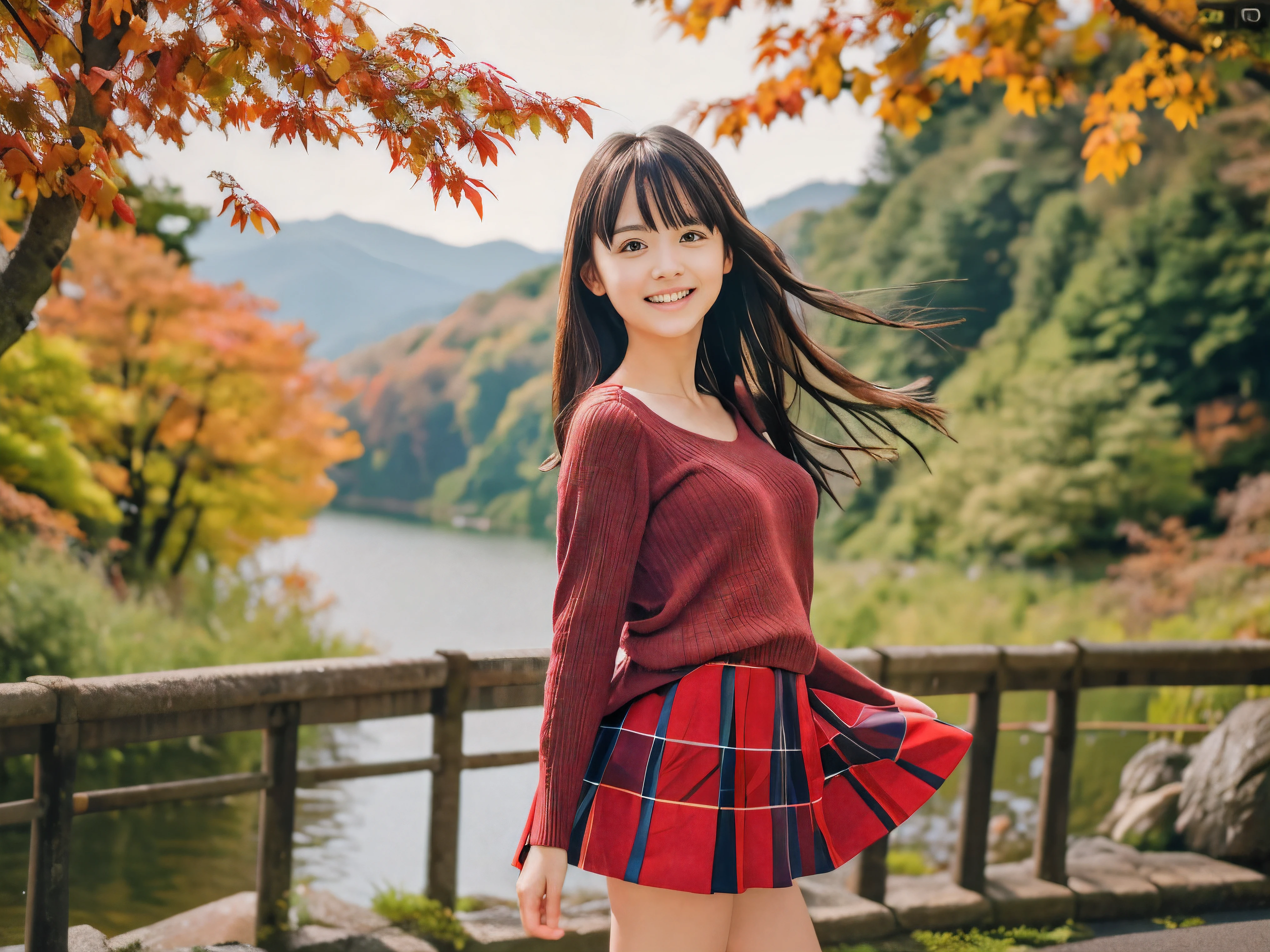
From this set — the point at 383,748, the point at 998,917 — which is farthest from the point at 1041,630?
the point at 998,917

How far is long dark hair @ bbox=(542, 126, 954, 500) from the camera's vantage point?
1658 mm

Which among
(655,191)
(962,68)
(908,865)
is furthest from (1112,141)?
(908,865)

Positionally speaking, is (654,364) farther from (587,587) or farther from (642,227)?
(587,587)

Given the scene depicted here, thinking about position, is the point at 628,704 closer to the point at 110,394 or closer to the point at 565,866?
the point at 565,866

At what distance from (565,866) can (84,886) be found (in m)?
4.62

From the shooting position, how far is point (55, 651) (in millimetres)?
6004

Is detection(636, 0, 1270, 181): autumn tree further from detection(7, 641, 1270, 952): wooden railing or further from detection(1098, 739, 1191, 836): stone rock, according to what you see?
detection(1098, 739, 1191, 836): stone rock

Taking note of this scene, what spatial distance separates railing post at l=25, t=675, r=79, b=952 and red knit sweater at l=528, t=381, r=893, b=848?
1151 mm

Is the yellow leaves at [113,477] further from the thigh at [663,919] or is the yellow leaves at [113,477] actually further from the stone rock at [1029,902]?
the thigh at [663,919]

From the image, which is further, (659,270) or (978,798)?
(978,798)

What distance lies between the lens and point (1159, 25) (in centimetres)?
258

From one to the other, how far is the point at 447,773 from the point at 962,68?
307 centimetres

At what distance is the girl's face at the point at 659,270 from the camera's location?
5.43ft

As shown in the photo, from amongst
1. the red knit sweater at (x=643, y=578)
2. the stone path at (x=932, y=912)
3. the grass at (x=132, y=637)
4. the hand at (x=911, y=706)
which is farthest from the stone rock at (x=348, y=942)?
the grass at (x=132, y=637)
